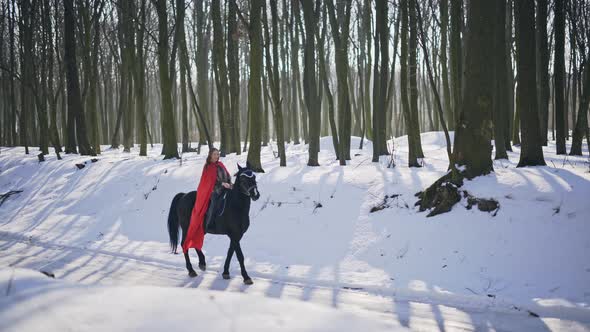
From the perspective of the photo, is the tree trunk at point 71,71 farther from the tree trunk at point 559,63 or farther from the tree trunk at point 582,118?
the tree trunk at point 582,118

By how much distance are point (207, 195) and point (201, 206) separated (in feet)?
0.73

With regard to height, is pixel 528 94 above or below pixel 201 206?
above

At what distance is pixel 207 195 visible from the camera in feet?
23.1

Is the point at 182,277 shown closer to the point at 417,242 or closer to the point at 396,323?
the point at 396,323

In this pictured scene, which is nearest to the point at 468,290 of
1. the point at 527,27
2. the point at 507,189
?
the point at 507,189

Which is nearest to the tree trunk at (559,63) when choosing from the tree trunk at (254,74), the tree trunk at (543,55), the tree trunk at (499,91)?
the tree trunk at (543,55)

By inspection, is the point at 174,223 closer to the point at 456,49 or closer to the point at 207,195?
the point at 207,195

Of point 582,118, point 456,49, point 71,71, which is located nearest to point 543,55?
point 582,118

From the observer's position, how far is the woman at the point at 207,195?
6.93 m

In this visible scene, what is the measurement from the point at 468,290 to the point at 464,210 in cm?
219

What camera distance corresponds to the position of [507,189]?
7.61 metres

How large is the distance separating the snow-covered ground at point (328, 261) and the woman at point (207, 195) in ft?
2.07

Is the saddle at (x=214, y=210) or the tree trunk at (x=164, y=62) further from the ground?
the tree trunk at (x=164, y=62)

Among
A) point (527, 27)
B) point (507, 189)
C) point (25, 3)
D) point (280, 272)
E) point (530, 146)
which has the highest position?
point (25, 3)
